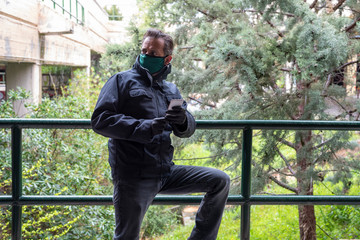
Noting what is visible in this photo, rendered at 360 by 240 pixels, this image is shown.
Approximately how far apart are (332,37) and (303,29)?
0.43m

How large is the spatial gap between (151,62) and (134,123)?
0.42 meters

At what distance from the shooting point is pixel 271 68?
607cm

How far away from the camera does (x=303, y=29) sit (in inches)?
213

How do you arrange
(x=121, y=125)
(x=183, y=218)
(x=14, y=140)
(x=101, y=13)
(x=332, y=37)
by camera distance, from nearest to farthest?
(x=121, y=125), (x=14, y=140), (x=332, y=37), (x=183, y=218), (x=101, y=13)

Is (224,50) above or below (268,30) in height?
below

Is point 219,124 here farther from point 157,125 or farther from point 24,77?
point 24,77

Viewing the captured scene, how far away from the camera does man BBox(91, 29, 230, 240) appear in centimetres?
203

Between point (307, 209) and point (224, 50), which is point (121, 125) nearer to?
point (224, 50)

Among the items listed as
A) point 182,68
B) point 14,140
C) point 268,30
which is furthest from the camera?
point 182,68

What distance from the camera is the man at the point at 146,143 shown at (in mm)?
2025

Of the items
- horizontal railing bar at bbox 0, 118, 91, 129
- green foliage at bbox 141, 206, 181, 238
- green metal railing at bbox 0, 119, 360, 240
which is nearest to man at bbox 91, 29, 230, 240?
green metal railing at bbox 0, 119, 360, 240

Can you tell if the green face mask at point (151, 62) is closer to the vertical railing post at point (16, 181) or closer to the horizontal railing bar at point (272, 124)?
the horizontal railing bar at point (272, 124)

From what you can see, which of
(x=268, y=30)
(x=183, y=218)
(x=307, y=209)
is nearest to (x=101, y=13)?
(x=183, y=218)

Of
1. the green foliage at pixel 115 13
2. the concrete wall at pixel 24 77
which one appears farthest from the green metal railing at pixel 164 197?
the green foliage at pixel 115 13
